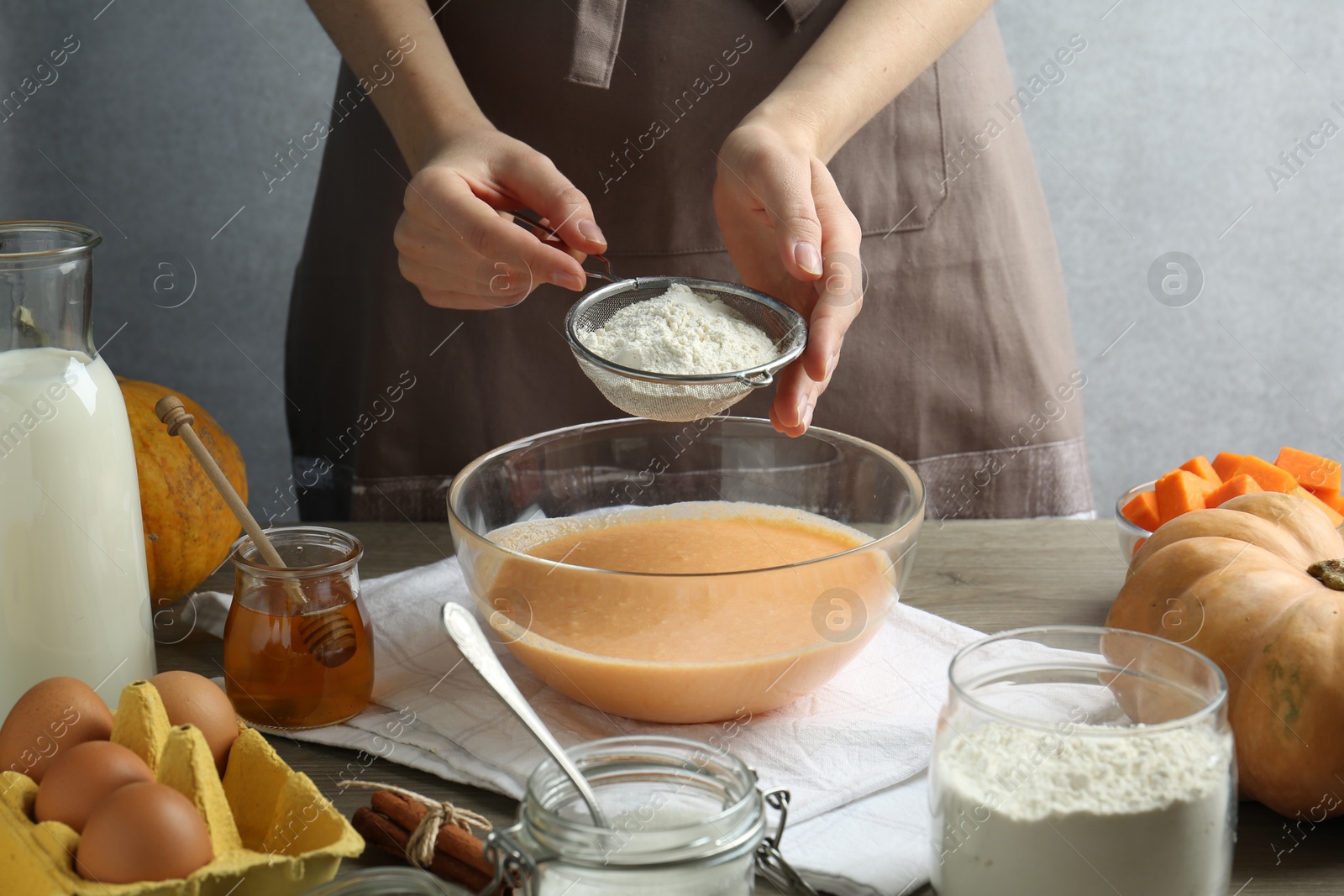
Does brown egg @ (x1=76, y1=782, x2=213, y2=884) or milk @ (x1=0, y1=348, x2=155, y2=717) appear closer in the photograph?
brown egg @ (x1=76, y1=782, x2=213, y2=884)

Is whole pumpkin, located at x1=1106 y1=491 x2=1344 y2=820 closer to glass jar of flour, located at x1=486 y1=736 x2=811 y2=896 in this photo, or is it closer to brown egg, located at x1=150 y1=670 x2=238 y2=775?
glass jar of flour, located at x1=486 y1=736 x2=811 y2=896

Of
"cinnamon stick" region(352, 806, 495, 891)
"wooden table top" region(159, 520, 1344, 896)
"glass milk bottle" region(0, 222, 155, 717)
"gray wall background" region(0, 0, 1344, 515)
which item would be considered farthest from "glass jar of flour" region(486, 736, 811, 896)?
"gray wall background" region(0, 0, 1344, 515)

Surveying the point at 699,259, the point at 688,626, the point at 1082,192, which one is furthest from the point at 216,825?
the point at 1082,192

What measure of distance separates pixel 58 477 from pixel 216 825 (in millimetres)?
279

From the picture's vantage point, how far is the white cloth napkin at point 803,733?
78 cm

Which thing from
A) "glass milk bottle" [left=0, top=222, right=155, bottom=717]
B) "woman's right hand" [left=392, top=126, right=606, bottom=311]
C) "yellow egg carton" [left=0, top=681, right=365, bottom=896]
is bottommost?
"yellow egg carton" [left=0, top=681, right=365, bottom=896]

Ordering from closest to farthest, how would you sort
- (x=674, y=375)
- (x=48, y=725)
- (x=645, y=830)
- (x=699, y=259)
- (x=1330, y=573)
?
(x=645, y=830)
(x=48, y=725)
(x=1330, y=573)
(x=674, y=375)
(x=699, y=259)

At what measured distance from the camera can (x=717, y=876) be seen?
632 millimetres

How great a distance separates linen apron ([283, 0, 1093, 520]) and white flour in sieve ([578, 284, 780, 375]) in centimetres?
46

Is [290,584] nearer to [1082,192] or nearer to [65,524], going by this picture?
[65,524]

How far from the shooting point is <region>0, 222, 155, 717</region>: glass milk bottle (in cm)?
80

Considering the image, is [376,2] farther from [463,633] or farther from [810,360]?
[463,633]

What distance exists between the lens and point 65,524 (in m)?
0.83

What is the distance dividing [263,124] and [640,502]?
1579 mm
